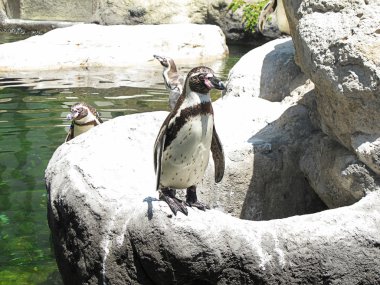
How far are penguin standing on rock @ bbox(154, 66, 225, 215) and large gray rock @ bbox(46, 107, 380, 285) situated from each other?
0.40 feet

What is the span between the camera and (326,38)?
4223 mm

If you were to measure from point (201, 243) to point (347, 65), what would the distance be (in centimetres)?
132

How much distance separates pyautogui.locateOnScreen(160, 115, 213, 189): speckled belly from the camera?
148 inches

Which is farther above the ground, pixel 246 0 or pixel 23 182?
pixel 23 182

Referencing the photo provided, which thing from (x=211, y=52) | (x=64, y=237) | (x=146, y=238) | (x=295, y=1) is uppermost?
(x=295, y=1)

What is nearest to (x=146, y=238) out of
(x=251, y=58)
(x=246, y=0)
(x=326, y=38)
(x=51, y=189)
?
(x=51, y=189)

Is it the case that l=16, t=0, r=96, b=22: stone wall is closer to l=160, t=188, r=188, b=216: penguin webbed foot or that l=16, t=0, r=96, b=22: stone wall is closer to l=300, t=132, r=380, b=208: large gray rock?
l=300, t=132, r=380, b=208: large gray rock

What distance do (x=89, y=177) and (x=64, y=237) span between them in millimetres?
358

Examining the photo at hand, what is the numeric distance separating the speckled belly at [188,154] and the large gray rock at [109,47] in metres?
8.52

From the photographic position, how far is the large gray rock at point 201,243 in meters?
3.54

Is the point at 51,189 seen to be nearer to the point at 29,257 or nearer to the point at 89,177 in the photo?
the point at 89,177

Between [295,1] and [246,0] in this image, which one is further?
[246,0]

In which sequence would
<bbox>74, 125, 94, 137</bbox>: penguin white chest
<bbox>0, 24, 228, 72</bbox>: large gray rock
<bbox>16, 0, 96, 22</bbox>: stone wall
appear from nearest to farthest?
<bbox>74, 125, 94, 137</bbox>: penguin white chest
<bbox>0, 24, 228, 72</bbox>: large gray rock
<bbox>16, 0, 96, 22</bbox>: stone wall

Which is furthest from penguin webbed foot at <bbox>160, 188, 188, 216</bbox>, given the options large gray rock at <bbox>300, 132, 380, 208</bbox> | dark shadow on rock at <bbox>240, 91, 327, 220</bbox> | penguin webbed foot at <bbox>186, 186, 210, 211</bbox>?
dark shadow on rock at <bbox>240, 91, 327, 220</bbox>
